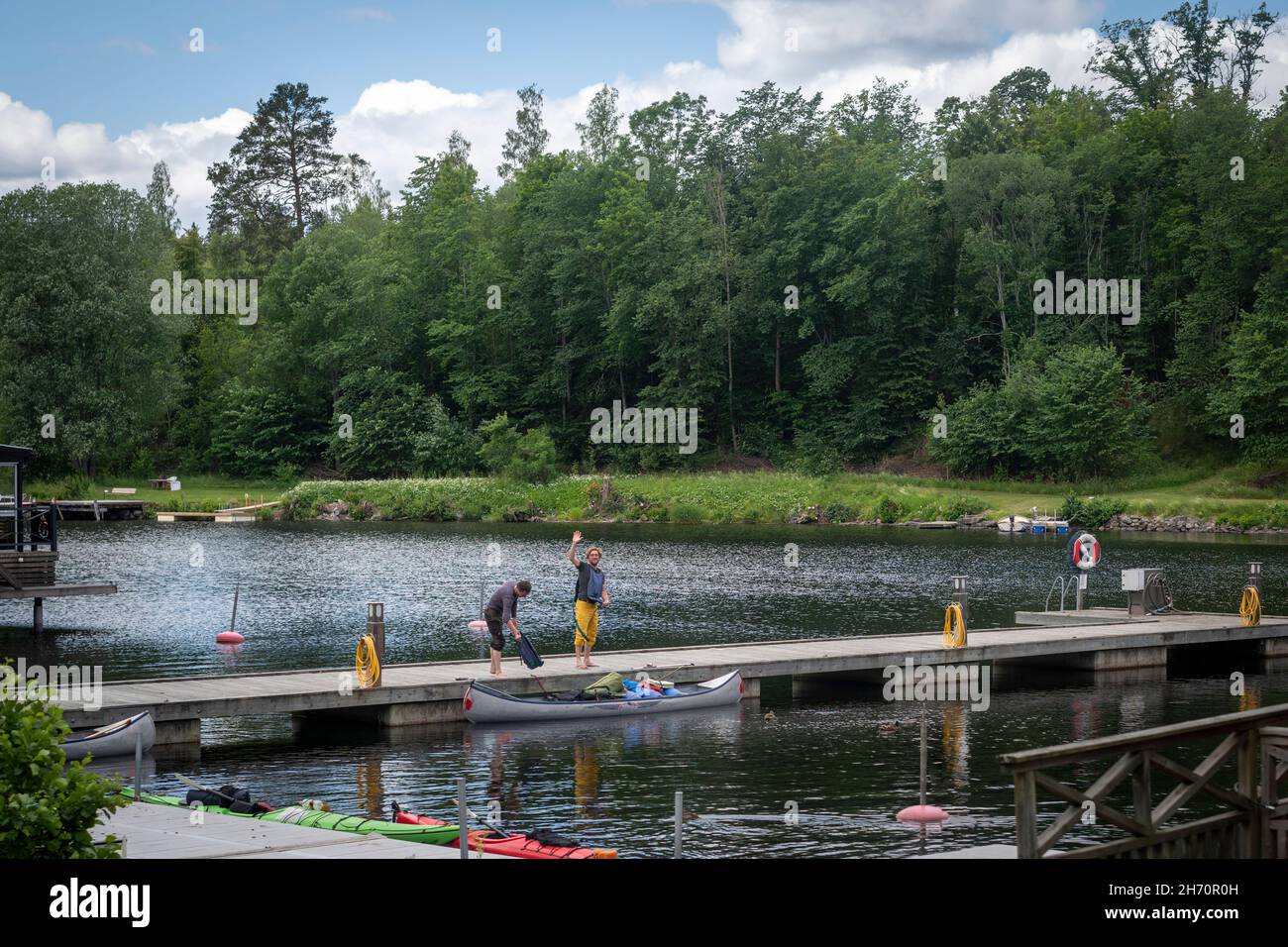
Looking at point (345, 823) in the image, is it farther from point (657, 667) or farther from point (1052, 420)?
point (1052, 420)

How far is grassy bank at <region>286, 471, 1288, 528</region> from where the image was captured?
77.2 m

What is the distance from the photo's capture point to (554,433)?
323 feet

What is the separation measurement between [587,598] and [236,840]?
12.1 m

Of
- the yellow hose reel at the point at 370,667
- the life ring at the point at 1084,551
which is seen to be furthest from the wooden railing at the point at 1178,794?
the life ring at the point at 1084,551

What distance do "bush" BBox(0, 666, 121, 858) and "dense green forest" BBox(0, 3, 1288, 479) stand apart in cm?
7647

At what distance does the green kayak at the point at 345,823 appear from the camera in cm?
1409

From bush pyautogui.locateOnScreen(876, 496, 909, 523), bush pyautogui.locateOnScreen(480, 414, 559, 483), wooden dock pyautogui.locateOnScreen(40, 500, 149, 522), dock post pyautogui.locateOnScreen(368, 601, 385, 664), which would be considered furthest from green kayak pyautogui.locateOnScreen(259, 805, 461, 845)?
bush pyautogui.locateOnScreen(480, 414, 559, 483)

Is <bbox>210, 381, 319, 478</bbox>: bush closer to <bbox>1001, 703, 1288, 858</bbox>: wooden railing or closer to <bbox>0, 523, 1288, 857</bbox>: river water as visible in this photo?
<bbox>0, 523, 1288, 857</bbox>: river water

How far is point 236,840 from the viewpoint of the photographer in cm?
1333

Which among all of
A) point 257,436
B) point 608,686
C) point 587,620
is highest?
point 257,436

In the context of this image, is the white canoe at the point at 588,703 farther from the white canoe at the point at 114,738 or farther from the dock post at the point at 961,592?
the dock post at the point at 961,592

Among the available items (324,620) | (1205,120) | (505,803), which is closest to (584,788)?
(505,803)

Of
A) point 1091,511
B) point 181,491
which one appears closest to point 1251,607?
point 1091,511
